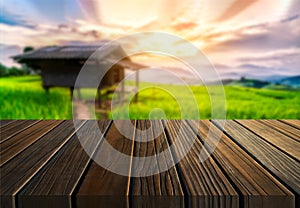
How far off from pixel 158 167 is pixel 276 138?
525 millimetres

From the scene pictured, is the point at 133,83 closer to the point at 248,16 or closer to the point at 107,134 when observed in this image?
the point at 248,16

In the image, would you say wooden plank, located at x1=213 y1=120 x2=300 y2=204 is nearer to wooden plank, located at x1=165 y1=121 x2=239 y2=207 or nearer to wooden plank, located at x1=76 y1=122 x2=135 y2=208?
wooden plank, located at x1=165 y1=121 x2=239 y2=207

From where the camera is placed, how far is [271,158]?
2.53 ft

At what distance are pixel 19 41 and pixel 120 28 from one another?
2087 millimetres

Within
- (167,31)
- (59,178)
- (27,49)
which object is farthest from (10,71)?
(59,178)

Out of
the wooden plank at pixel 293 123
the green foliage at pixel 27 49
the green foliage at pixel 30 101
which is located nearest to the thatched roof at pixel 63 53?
the green foliage at pixel 27 49

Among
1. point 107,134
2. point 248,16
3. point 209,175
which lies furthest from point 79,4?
point 209,175

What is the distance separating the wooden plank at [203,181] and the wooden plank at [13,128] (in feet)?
2.03

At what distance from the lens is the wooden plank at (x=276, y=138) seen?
84 centimetres

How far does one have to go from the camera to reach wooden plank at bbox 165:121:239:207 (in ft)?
1.79

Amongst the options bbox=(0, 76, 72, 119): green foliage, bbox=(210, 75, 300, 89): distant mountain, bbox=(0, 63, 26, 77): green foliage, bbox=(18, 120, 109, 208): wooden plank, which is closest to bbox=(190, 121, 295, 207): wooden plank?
bbox=(18, 120, 109, 208): wooden plank

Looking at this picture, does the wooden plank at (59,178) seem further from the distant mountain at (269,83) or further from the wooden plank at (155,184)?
the distant mountain at (269,83)

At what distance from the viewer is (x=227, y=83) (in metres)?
5.46

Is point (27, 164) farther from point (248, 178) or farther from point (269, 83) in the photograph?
point (269, 83)
